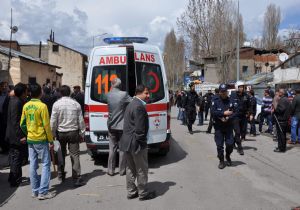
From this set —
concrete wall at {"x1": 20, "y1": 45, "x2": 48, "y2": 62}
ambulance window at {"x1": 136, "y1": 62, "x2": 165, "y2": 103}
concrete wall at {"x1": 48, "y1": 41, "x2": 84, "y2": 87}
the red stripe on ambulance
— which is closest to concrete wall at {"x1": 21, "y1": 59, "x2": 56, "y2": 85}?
concrete wall at {"x1": 48, "y1": 41, "x2": 84, "y2": 87}

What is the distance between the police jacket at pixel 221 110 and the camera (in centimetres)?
805

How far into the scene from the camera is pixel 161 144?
8.25 meters

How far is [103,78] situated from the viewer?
8.02 metres

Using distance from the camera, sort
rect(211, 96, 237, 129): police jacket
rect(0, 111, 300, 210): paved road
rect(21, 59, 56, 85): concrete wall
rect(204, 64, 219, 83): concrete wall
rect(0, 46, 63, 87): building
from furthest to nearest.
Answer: rect(204, 64, 219, 83): concrete wall, rect(21, 59, 56, 85): concrete wall, rect(0, 46, 63, 87): building, rect(211, 96, 237, 129): police jacket, rect(0, 111, 300, 210): paved road

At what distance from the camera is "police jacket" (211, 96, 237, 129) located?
8047 mm

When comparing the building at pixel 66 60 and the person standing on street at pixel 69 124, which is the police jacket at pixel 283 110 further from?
the building at pixel 66 60

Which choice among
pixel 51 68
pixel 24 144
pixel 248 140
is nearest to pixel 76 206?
pixel 24 144

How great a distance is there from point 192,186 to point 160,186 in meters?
0.58

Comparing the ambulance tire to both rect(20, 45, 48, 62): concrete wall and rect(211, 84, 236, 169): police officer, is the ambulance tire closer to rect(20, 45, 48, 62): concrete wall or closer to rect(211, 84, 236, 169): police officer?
rect(211, 84, 236, 169): police officer

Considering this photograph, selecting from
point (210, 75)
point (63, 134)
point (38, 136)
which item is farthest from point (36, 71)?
point (210, 75)

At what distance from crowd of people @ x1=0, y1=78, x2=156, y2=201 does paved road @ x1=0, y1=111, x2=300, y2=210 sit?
0.92ft

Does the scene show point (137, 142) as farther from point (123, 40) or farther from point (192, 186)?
point (123, 40)

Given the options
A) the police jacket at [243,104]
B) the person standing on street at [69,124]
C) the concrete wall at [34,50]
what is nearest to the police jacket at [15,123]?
the person standing on street at [69,124]

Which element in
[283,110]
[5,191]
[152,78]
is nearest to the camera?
[5,191]
